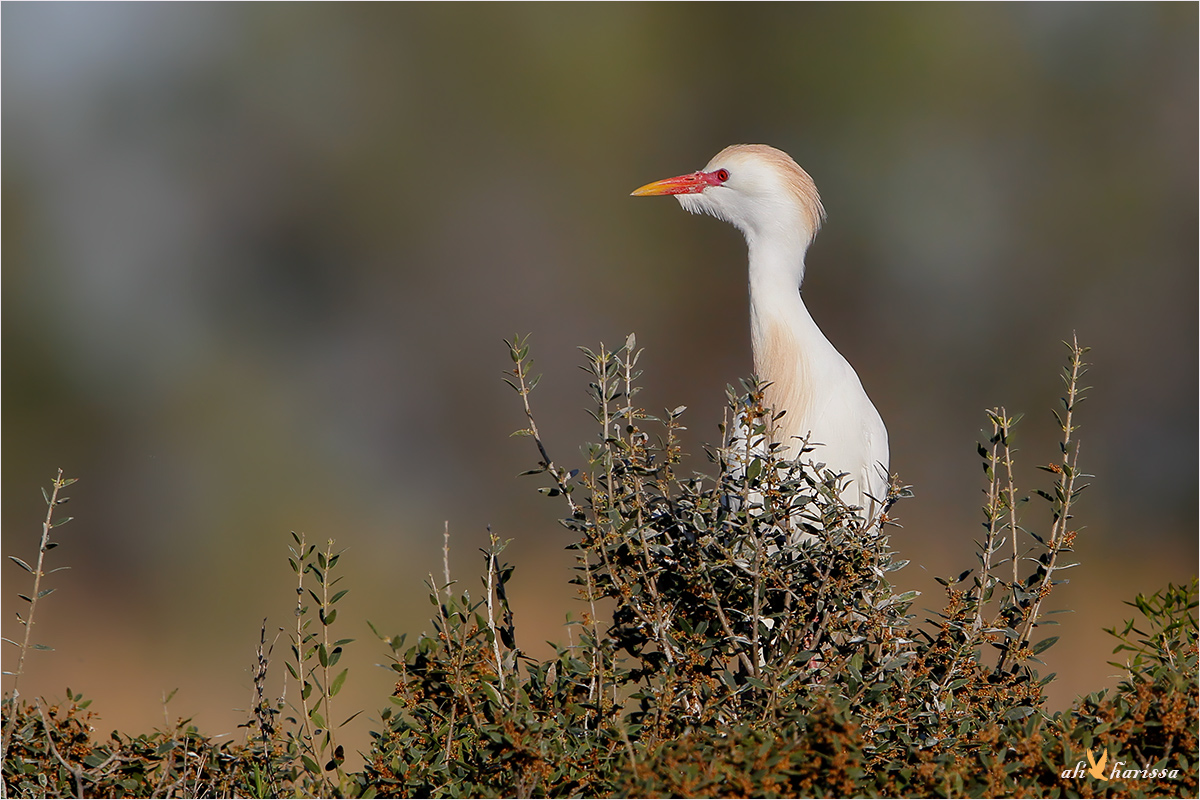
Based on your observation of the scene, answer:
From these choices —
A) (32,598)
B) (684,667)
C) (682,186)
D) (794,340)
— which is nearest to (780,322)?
(794,340)

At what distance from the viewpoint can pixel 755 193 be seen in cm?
261

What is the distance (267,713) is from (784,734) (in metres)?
0.71

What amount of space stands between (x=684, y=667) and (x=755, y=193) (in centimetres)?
154

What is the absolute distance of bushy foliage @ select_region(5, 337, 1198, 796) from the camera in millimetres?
1275

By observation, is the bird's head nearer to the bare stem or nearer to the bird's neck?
the bird's neck

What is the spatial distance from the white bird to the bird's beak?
0.07m

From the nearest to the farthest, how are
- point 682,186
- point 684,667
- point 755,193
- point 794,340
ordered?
1. point 684,667
2. point 794,340
3. point 755,193
4. point 682,186

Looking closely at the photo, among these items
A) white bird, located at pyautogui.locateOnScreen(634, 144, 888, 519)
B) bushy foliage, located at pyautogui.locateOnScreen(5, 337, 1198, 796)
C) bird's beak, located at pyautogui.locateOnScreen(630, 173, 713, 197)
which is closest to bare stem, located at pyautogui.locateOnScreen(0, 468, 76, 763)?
bushy foliage, located at pyautogui.locateOnScreen(5, 337, 1198, 796)

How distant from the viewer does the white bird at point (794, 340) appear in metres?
2.43

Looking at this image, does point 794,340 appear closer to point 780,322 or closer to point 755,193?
point 780,322

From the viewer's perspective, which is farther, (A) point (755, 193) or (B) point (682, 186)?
(B) point (682, 186)

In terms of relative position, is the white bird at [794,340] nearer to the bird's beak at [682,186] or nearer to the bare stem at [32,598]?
the bird's beak at [682,186]

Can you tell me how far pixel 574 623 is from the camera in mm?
1438

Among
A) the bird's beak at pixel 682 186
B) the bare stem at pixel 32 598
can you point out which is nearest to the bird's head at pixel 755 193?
the bird's beak at pixel 682 186
